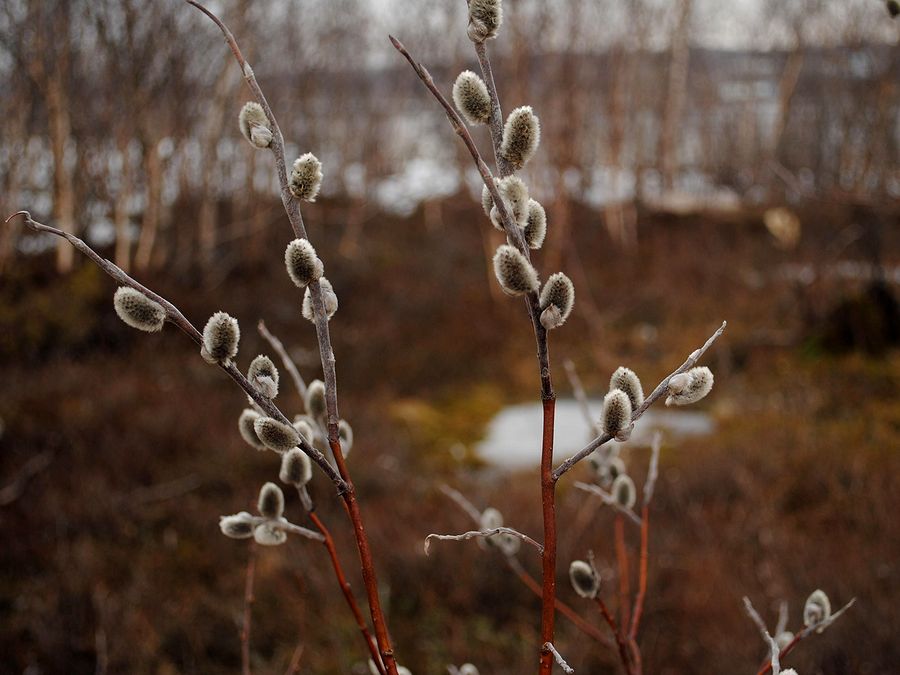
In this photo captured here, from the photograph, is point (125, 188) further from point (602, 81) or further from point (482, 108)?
point (602, 81)

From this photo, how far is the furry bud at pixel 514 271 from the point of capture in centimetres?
52

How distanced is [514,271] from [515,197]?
2.4 inches

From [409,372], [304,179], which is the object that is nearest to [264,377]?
[304,179]

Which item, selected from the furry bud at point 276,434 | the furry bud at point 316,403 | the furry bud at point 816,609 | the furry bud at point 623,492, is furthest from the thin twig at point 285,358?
the furry bud at point 816,609

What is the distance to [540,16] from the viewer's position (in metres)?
8.38

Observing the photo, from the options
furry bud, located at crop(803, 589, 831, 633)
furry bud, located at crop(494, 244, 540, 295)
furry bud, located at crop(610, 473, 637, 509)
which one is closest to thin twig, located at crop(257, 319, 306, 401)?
furry bud, located at crop(494, 244, 540, 295)

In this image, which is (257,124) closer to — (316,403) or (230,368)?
(230,368)

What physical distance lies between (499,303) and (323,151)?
917 cm

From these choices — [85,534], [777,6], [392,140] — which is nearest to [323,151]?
[392,140]

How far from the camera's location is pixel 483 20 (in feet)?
1.89

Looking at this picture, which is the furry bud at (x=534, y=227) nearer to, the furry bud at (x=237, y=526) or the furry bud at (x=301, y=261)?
the furry bud at (x=301, y=261)

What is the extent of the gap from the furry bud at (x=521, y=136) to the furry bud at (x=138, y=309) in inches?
12.0

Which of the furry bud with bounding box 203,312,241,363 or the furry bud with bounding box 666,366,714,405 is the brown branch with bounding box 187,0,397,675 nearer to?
the furry bud with bounding box 203,312,241,363

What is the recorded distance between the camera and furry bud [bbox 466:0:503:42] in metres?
0.57
